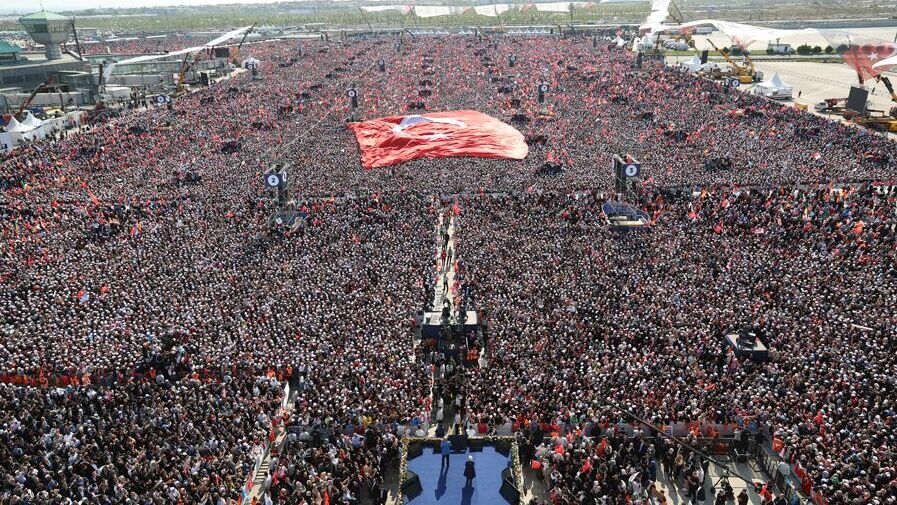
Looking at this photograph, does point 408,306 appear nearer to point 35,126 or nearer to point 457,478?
point 457,478

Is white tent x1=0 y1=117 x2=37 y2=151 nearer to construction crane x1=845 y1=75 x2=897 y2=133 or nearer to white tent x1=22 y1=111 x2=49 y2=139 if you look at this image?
white tent x1=22 y1=111 x2=49 y2=139

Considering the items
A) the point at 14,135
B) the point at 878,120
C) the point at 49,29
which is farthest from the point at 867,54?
the point at 49,29

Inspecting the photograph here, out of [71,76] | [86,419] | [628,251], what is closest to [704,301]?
[628,251]

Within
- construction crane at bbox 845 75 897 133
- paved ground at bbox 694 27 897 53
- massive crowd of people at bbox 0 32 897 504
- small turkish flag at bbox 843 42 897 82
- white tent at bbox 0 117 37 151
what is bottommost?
massive crowd of people at bbox 0 32 897 504

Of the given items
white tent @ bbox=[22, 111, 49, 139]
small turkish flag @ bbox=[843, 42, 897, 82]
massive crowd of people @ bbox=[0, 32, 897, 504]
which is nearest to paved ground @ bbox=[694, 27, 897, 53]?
small turkish flag @ bbox=[843, 42, 897, 82]

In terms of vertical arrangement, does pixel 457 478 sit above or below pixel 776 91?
below
